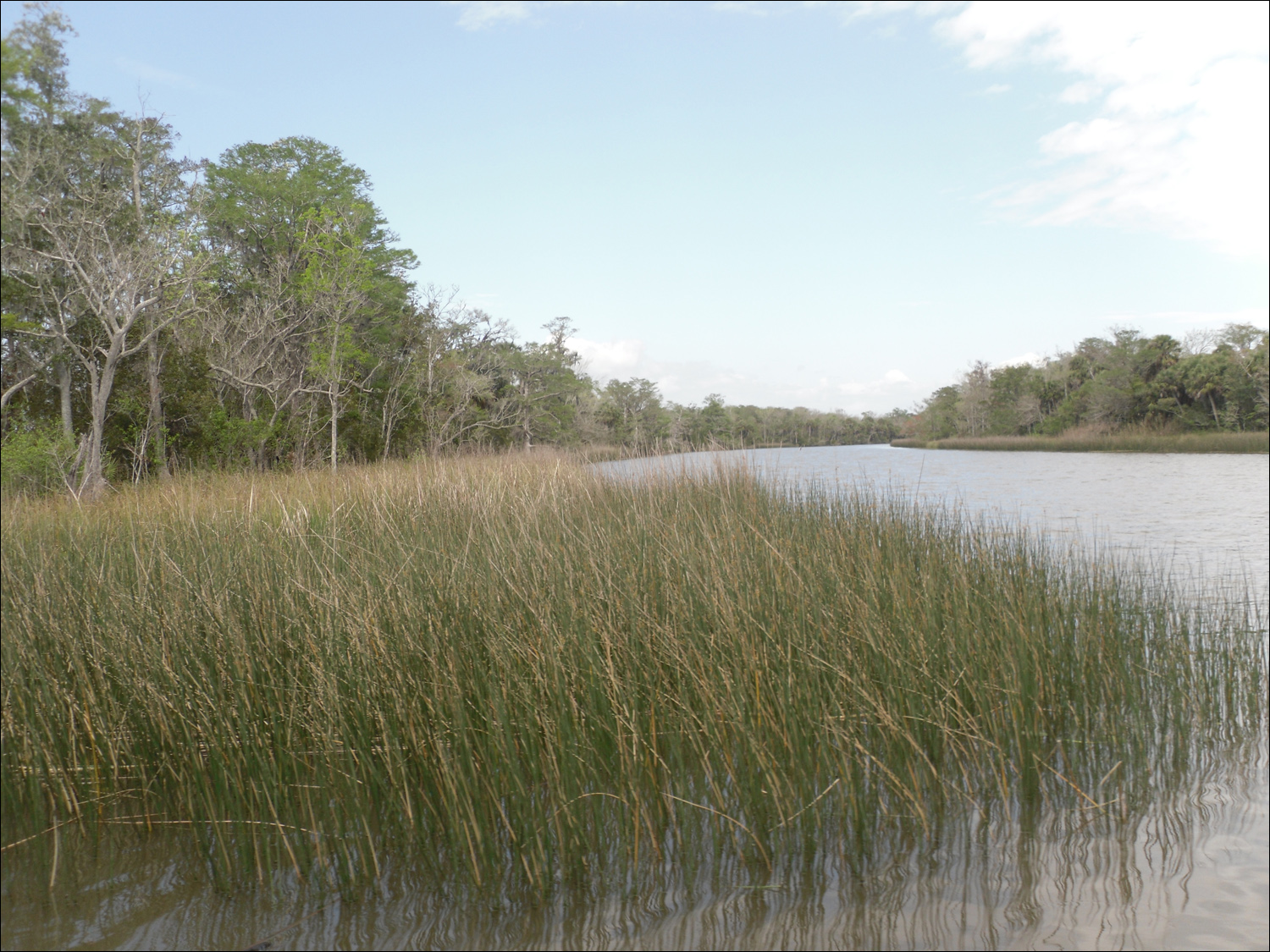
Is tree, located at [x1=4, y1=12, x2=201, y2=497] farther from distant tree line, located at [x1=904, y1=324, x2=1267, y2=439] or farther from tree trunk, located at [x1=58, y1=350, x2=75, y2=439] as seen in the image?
distant tree line, located at [x1=904, y1=324, x2=1267, y2=439]

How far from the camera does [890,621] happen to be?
344cm

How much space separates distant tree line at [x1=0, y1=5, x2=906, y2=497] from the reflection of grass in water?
470 centimetres

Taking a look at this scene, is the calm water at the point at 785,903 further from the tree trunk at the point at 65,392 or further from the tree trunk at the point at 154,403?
the tree trunk at the point at 154,403

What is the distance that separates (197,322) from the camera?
14.6 m

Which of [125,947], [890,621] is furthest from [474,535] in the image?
[125,947]

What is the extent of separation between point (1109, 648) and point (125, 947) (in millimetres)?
4167

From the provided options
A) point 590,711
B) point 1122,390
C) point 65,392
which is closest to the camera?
point 590,711

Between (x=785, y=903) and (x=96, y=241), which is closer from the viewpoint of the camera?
(x=785, y=903)

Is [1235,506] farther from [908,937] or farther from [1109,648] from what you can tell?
[908,937]

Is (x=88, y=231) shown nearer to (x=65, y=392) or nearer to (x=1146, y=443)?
(x=65, y=392)

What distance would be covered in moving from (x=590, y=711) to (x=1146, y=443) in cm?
3672

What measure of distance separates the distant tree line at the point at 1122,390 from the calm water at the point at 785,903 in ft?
116

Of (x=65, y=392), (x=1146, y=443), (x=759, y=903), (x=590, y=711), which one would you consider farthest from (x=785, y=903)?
(x=1146, y=443)

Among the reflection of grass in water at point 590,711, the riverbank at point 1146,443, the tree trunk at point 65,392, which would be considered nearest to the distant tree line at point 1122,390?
the riverbank at point 1146,443
